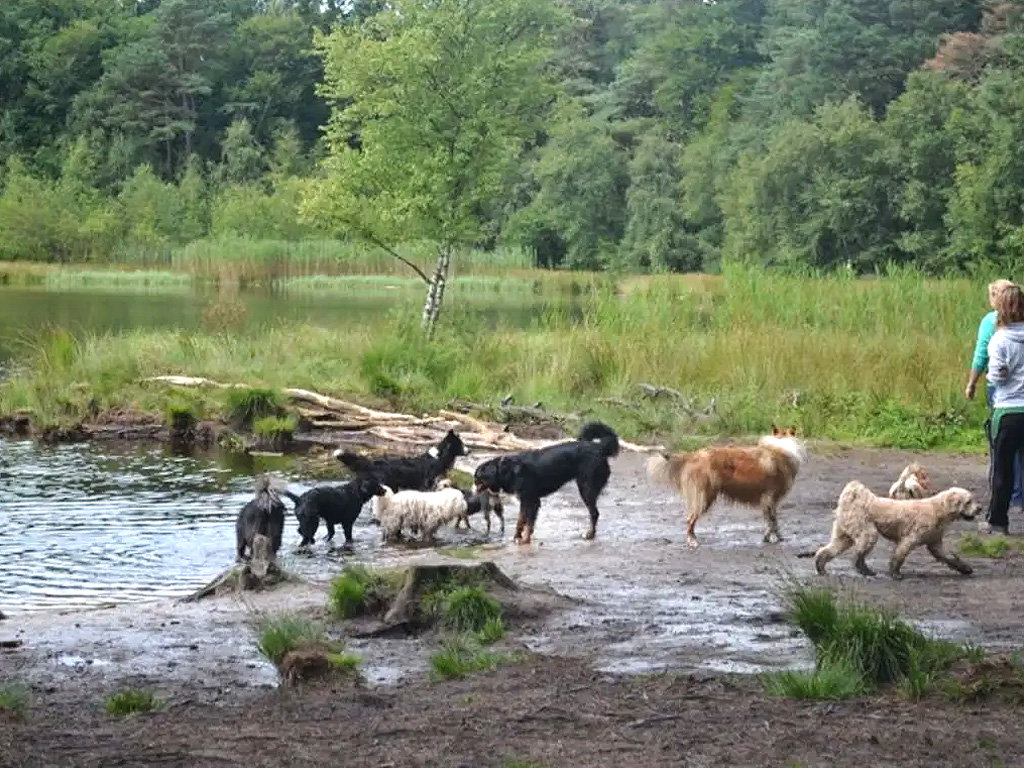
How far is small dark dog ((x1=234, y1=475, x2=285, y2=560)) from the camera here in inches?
466

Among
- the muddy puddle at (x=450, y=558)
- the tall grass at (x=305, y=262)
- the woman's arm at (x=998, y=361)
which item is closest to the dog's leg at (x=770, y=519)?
the muddy puddle at (x=450, y=558)

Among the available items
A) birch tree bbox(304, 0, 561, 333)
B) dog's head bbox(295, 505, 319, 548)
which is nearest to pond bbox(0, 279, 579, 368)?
birch tree bbox(304, 0, 561, 333)

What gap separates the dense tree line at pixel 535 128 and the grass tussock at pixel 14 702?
21.1m

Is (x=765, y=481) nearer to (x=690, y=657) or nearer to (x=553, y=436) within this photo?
(x=690, y=657)

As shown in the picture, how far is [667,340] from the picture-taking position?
22.0 metres

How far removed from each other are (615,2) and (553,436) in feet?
294

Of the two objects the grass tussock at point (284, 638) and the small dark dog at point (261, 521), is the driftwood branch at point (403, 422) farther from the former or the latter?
the grass tussock at point (284, 638)

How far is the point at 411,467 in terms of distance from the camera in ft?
47.3

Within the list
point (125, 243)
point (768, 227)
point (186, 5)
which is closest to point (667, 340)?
point (768, 227)

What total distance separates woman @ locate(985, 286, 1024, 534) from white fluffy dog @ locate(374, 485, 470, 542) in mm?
4426

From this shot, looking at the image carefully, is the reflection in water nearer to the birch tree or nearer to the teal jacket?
the teal jacket

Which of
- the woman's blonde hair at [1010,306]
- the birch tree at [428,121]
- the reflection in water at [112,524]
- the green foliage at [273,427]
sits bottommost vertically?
the reflection in water at [112,524]

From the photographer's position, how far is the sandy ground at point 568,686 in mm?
5637

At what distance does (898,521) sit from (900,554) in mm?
230
